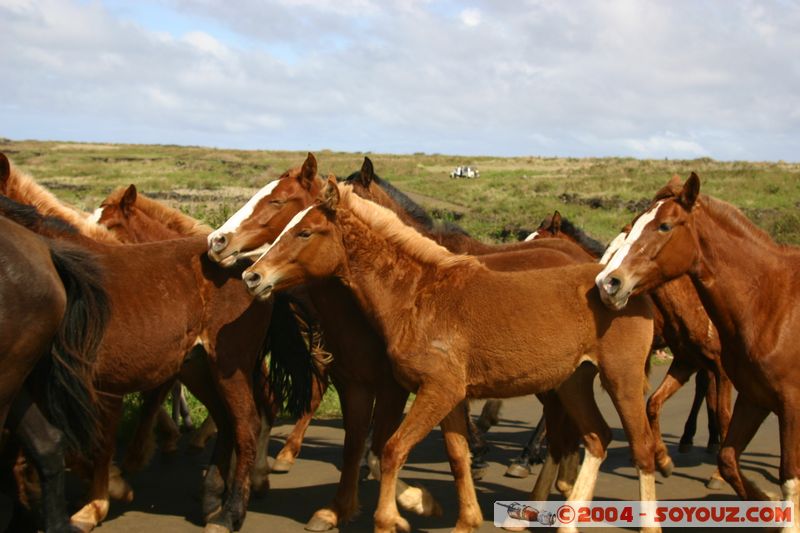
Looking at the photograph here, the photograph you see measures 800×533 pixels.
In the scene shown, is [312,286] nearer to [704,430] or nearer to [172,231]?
[172,231]

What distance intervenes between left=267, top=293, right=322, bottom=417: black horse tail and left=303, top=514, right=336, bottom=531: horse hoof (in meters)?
1.26

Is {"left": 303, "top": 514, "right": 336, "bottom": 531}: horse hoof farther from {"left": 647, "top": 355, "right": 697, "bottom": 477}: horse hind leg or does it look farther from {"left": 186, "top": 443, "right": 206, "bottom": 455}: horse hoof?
{"left": 647, "top": 355, "right": 697, "bottom": 477}: horse hind leg

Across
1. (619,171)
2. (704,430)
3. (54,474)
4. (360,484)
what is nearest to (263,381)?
(360,484)

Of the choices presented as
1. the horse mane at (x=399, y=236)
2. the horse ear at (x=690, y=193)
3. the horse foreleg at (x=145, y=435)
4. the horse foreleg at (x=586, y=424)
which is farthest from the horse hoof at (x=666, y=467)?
the horse foreleg at (x=145, y=435)

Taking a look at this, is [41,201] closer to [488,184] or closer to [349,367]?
[349,367]

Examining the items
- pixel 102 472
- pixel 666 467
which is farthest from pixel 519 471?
pixel 102 472

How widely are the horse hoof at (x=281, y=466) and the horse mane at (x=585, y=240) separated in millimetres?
4184

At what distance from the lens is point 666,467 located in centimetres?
838

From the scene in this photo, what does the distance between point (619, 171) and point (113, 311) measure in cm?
5588

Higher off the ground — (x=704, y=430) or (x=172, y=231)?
(x=172, y=231)

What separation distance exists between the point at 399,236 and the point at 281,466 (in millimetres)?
2825

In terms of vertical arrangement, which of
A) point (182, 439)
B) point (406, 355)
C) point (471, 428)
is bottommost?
point (182, 439)

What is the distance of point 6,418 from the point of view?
18.5ft

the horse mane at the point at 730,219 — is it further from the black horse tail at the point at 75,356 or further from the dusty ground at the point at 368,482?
the black horse tail at the point at 75,356
